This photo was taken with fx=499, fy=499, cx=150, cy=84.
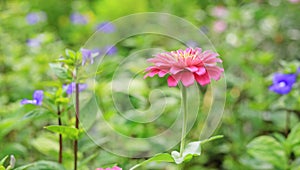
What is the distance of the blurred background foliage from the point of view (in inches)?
49.3

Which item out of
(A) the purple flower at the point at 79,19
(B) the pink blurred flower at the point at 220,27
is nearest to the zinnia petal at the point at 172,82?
(B) the pink blurred flower at the point at 220,27

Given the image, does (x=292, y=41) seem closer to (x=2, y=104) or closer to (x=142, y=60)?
(x=142, y=60)

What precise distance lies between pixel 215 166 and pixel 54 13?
151 centimetres

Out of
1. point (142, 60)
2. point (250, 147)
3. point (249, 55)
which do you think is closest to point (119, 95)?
point (142, 60)

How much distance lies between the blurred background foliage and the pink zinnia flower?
34cm

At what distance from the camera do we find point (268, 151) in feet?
3.69

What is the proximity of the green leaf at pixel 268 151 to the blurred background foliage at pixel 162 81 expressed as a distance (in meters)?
0.06

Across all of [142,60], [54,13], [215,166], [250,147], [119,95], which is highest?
[54,13]

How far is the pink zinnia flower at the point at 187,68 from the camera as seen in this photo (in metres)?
A: 0.78

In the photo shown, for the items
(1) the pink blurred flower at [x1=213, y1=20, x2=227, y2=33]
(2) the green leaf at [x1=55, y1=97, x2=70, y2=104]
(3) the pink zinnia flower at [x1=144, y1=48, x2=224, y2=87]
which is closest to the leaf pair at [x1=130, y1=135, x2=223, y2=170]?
(3) the pink zinnia flower at [x1=144, y1=48, x2=224, y2=87]

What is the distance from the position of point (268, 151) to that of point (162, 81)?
27.2 inches

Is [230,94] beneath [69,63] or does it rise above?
beneath

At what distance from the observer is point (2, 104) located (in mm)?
1475

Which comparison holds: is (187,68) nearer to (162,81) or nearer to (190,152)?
(190,152)
